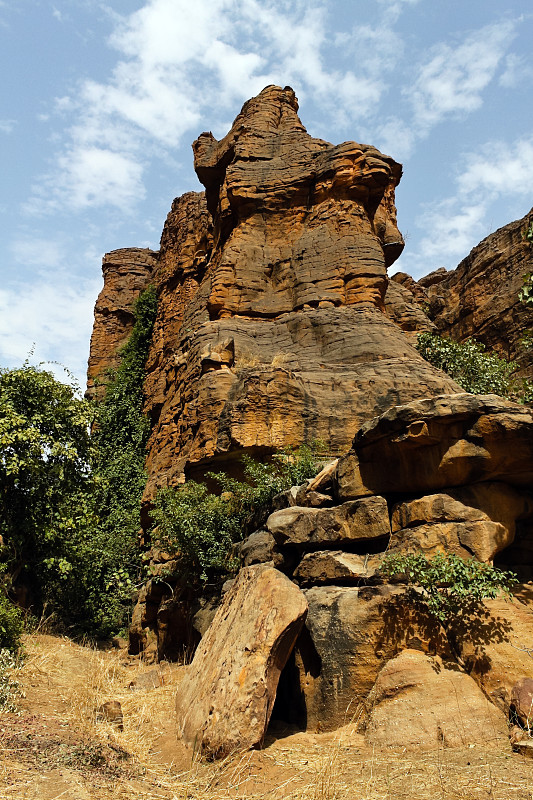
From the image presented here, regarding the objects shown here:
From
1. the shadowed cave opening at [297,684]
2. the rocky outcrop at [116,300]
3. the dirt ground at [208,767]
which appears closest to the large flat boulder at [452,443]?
the shadowed cave opening at [297,684]

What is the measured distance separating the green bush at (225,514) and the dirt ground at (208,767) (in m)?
2.98

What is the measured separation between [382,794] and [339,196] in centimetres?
1320

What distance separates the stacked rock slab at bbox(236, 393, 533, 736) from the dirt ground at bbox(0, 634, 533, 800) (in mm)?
417

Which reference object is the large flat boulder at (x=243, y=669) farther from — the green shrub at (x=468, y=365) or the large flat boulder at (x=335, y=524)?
the green shrub at (x=468, y=365)

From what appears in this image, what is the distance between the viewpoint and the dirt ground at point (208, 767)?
13.0 ft

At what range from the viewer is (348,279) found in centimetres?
1358

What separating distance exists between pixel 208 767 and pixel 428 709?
1870 millimetres

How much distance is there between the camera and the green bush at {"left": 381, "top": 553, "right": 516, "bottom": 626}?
18.4 feet

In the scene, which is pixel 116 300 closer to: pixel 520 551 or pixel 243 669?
pixel 520 551

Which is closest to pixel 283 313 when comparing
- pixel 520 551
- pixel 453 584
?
pixel 520 551

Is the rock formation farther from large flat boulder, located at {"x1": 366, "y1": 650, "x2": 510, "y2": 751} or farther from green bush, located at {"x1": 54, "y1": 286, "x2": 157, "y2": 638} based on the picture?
green bush, located at {"x1": 54, "y1": 286, "x2": 157, "y2": 638}

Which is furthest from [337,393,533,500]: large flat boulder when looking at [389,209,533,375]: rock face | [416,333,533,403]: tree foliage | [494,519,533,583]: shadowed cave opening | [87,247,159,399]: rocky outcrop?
[87,247,159,399]: rocky outcrop

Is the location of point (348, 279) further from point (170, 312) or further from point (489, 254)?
point (489, 254)

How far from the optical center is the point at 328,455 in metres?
10.1
